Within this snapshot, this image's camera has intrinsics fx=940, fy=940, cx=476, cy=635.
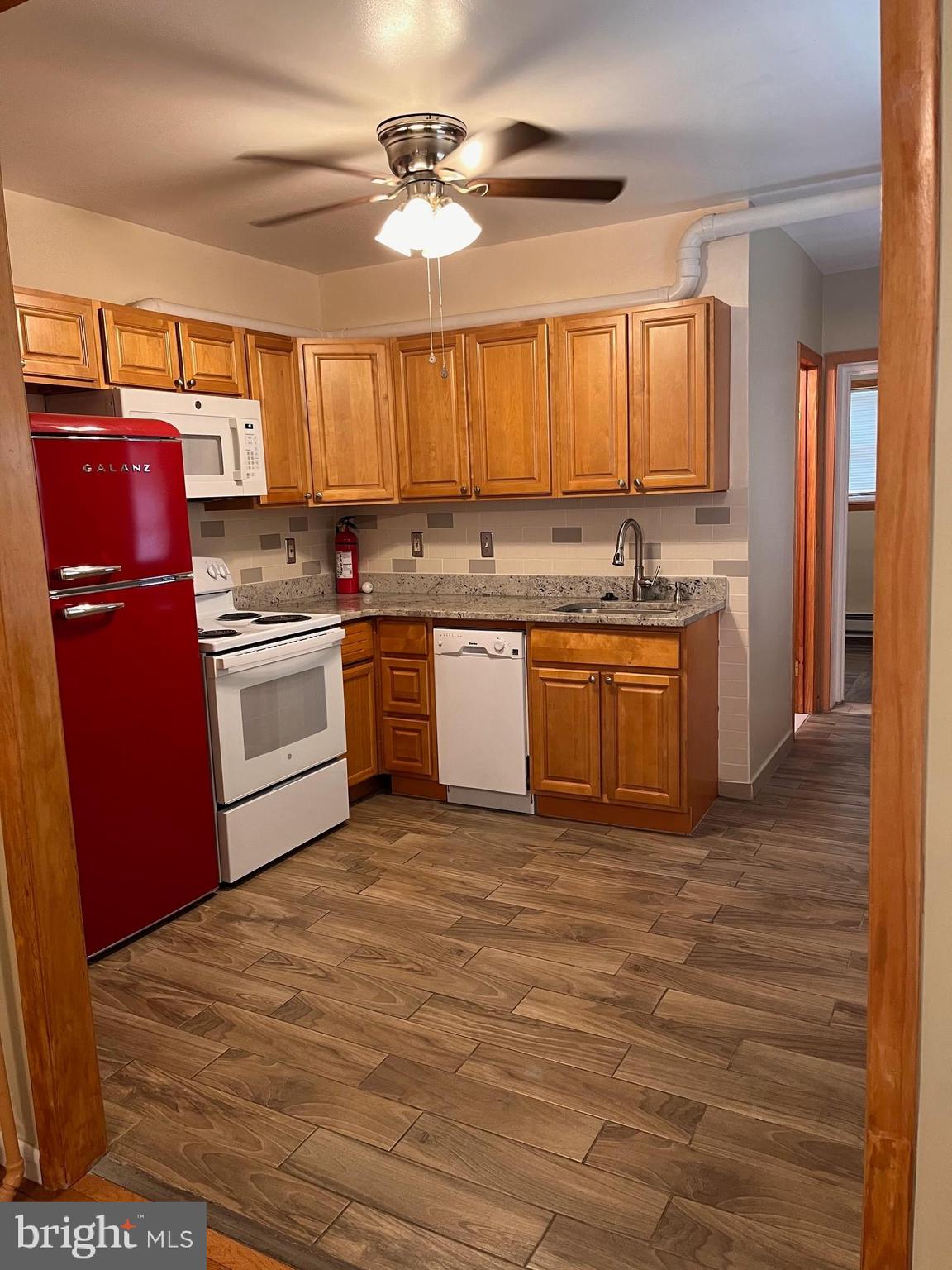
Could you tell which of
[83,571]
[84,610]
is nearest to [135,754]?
[84,610]

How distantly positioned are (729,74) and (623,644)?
6.53ft

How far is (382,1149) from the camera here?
6.87ft

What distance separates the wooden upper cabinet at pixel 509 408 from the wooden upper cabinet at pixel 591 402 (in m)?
0.07

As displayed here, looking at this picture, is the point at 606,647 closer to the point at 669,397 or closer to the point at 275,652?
the point at 669,397

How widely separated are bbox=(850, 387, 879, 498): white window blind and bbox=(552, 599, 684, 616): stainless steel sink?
15.9 feet

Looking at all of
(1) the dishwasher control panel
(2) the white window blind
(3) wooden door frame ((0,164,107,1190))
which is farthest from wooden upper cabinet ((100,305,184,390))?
(2) the white window blind

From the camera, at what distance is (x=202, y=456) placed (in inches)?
150

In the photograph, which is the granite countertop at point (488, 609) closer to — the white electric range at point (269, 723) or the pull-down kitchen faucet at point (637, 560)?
the pull-down kitchen faucet at point (637, 560)

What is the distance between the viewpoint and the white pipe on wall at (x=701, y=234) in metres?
3.68

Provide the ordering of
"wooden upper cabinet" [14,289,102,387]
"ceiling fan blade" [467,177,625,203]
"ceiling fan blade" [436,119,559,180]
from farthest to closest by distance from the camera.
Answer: "wooden upper cabinet" [14,289,102,387], "ceiling fan blade" [467,177,625,203], "ceiling fan blade" [436,119,559,180]

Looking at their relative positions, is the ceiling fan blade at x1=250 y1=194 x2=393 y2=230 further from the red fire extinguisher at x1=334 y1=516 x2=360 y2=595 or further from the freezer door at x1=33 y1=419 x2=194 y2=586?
the red fire extinguisher at x1=334 y1=516 x2=360 y2=595

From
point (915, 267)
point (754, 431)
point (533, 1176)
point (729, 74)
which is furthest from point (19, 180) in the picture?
point (533, 1176)

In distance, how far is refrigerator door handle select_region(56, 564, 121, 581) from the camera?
2.81 meters

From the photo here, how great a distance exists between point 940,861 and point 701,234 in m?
3.40
